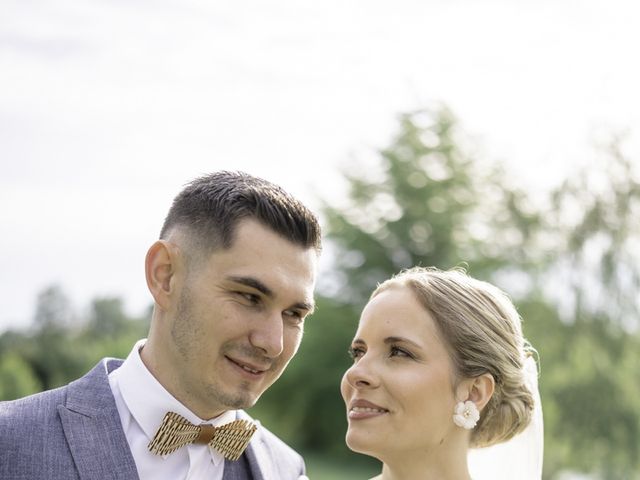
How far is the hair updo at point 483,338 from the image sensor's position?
151 inches

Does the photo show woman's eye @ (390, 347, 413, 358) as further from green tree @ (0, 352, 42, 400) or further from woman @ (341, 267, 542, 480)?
green tree @ (0, 352, 42, 400)

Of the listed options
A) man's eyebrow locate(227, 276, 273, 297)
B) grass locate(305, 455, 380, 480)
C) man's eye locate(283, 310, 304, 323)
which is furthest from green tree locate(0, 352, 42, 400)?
man's eyebrow locate(227, 276, 273, 297)

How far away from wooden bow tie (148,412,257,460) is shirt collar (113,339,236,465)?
0.04 m

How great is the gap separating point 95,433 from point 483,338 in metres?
1.72

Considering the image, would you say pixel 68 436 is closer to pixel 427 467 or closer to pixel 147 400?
pixel 147 400

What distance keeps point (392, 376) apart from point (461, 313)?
1.48 feet

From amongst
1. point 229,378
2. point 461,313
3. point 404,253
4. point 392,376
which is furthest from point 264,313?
point 404,253

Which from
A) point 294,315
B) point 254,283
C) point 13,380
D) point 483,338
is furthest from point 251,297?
point 13,380

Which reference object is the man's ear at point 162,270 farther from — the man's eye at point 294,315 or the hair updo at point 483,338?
the hair updo at point 483,338

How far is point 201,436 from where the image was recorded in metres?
3.44

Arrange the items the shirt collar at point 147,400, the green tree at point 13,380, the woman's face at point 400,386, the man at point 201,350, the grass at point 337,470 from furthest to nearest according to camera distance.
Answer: the grass at point 337,470
the green tree at point 13,380
the woman's face at point 400,386
the shirt collar at point 147,400
the man at point 201,350

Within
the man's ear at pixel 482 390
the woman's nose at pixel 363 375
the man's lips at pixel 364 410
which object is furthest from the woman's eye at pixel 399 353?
the man's ear at pixel 482 390

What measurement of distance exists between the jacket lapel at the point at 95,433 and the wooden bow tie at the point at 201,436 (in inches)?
5.4

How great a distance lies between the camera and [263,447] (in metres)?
3.76
